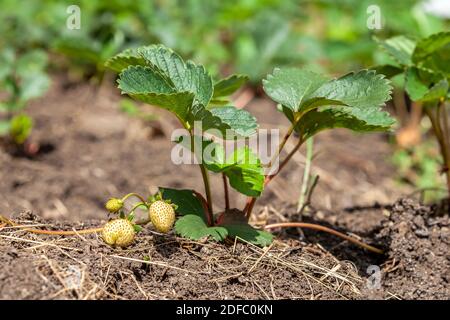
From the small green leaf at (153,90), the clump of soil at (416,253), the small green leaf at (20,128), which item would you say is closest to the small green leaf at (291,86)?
the small green leaf at (153,90)

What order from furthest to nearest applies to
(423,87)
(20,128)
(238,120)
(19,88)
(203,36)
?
(203,36) → (19,88) → (20,128) → (423,87) → (238,120)

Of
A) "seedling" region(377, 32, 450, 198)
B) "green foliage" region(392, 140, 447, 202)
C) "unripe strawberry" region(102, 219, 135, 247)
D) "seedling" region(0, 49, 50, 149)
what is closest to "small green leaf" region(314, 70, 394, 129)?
"seedling" region(377, 32, 450, 198)

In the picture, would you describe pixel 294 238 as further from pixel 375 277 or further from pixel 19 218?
pixel 19 218

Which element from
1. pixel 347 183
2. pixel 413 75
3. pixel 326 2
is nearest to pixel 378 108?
pixel 413 75

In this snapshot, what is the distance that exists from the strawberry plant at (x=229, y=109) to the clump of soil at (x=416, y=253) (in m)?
0.38

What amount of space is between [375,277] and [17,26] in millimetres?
3100

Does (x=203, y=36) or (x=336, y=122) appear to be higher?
(x=203, y=36)

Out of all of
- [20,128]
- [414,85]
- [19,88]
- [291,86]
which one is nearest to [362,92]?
[291,86]

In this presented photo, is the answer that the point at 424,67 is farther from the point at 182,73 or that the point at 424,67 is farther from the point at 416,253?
the point at 182,73

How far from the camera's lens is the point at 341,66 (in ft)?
15.4

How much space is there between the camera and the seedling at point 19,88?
10.9 feet

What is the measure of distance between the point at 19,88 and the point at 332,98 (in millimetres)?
1965

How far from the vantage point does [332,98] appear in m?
1.92
